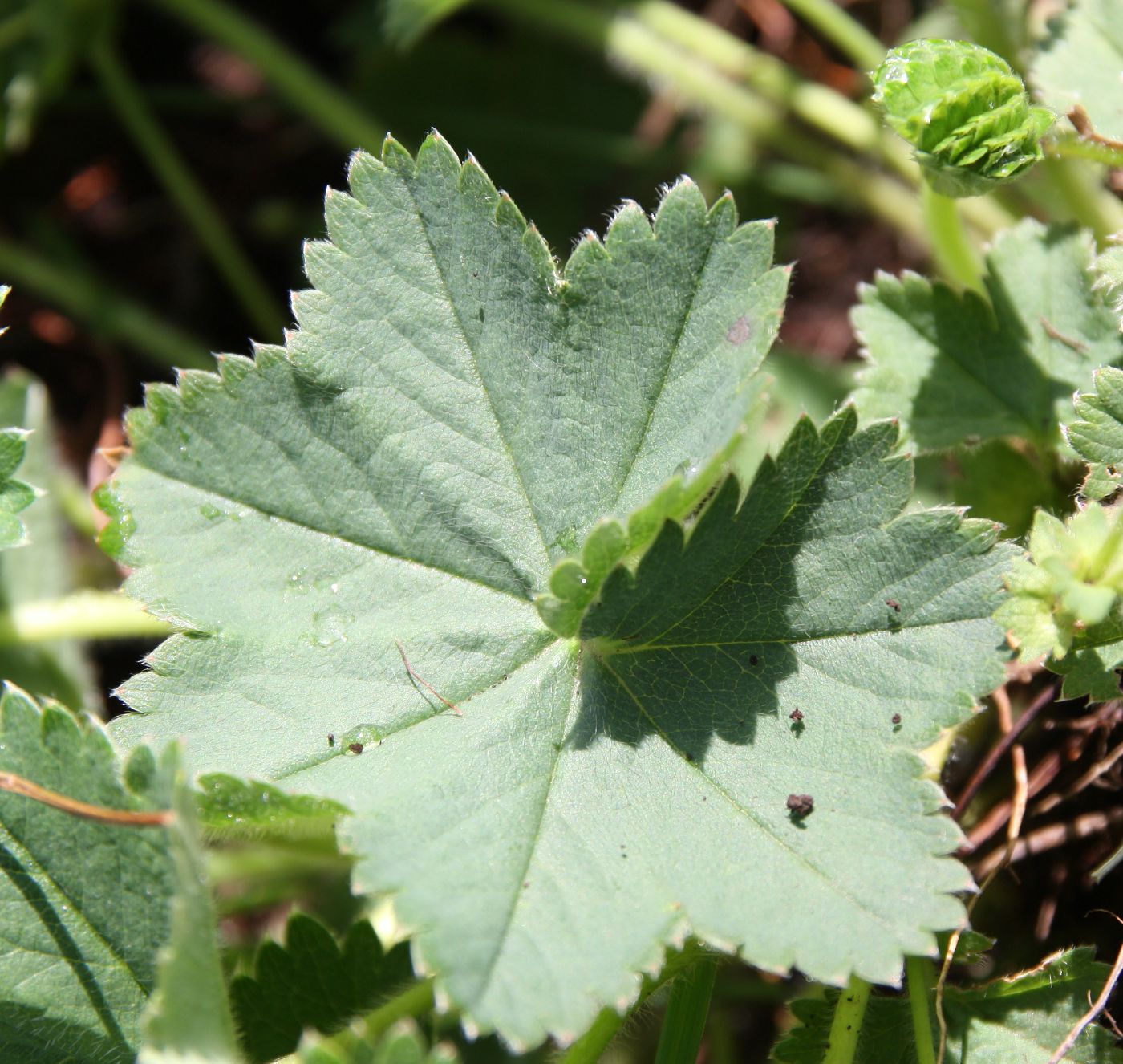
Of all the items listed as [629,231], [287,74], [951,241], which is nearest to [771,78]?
[951,241]

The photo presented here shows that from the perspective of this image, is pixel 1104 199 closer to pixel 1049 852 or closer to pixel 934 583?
pixel 934 583

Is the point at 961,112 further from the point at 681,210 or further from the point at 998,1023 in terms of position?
the point at 998,1023

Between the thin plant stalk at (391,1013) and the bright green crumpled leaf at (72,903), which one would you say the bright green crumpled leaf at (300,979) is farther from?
the bright green crumpled leaf at (72,903)

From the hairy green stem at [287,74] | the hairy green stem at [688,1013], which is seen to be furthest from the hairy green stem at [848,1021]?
the hairy green stem at [287,74]

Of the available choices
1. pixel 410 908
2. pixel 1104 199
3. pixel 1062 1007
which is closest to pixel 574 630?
pixel 410 908

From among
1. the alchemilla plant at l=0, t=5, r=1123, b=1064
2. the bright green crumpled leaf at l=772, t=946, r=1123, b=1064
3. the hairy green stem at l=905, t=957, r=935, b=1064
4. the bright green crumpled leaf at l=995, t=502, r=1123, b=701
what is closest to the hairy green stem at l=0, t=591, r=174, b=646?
the alchemilla plant at l=0, t=5, r=1123, b=1064

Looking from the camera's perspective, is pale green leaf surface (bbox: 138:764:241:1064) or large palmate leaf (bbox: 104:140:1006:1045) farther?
large palmate leaf (bbox: 104:140:1006:1045)

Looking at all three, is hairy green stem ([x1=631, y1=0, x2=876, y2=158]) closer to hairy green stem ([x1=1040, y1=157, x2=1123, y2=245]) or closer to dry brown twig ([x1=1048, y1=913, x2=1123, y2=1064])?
hairy green stem ([x1=1040, y1=157, x2=1123, y2=245])
